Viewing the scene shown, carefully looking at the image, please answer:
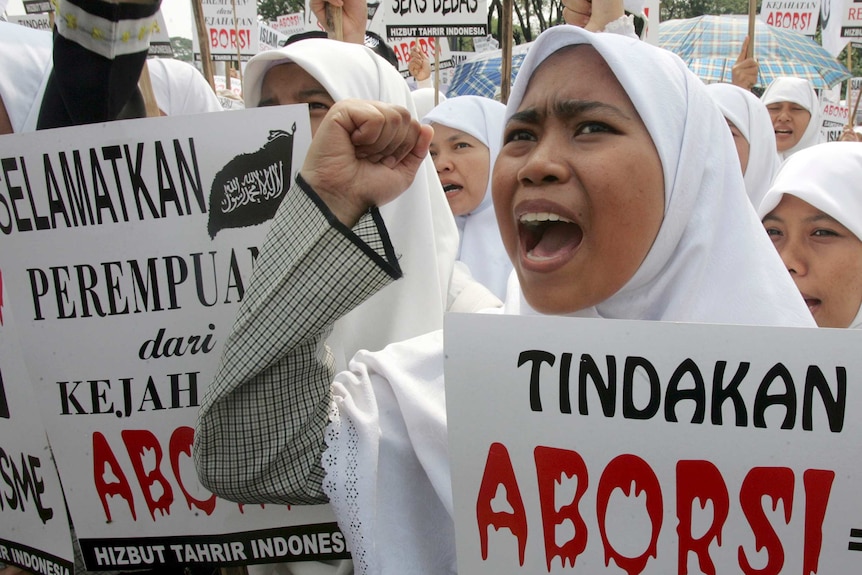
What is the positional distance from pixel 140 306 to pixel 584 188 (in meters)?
0.94

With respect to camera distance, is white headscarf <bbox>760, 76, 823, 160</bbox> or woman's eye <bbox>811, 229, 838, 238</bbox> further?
white headscarf <bbox>760, 76, 823, 160</bbox>

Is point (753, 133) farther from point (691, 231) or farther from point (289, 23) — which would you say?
point (289, 23)

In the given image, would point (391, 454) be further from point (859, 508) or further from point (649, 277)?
point (859, 508)

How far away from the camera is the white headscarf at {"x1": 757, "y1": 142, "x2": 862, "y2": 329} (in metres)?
1.86

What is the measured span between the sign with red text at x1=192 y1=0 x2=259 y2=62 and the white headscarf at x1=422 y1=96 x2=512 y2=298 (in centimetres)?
371

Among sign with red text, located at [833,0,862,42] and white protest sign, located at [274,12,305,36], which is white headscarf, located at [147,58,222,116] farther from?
sign with red text, located at [833,0,862,42]

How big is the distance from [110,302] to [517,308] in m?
0.86

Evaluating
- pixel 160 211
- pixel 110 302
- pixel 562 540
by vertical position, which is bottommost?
pixel 562 540

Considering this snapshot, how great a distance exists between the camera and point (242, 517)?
1.44m

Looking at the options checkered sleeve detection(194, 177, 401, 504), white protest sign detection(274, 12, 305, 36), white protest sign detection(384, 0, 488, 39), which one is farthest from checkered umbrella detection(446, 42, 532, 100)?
checkered sleeve detection(194, 177, 401, 504)

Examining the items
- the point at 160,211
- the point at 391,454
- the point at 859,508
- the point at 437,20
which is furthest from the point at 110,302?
the point at 437,20

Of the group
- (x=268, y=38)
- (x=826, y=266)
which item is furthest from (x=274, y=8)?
(x=826, y=266)

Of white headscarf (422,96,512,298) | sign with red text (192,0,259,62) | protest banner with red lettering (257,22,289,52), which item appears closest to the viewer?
white headscarf (422,96,512,298)

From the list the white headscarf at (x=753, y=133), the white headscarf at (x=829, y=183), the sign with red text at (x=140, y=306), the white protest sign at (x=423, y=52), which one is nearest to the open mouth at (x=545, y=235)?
the sign with red text at (x=140, y=306)
